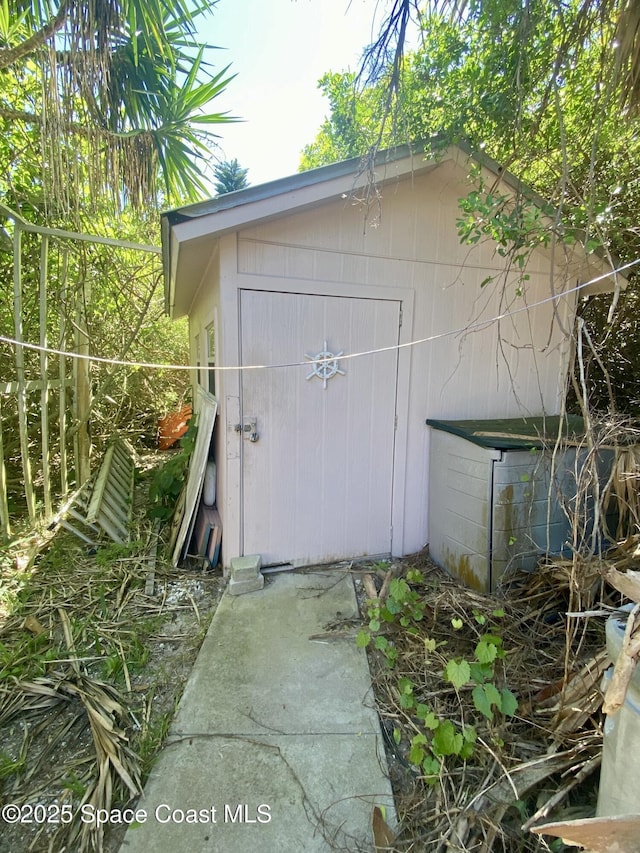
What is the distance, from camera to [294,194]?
2.41 m

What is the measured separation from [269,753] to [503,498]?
188 cm

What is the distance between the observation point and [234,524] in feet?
9.21

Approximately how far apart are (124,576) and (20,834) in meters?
1.65

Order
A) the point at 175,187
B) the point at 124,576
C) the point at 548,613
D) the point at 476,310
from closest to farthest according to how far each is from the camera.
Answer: the point at 548,613 → the point at 124,576 → the point at 476,310 → the point at 175,187

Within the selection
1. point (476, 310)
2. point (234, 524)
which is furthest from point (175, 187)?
point (234, 524)

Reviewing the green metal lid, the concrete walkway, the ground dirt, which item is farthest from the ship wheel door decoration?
the concrete walkway

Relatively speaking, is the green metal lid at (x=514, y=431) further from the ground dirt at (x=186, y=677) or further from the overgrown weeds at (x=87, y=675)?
the overgrown weeds at (x=87, y=675)

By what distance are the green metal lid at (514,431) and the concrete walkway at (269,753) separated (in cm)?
153

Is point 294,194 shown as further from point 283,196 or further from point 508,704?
point 508,704

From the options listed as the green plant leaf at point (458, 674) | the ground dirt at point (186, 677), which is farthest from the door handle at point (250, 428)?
the green plant leaf at point (458, 674)

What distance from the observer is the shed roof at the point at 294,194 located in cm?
225

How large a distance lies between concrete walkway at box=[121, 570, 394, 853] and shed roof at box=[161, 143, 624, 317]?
249cm

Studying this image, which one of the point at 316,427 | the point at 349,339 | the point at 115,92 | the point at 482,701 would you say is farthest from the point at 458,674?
the point at 115,92

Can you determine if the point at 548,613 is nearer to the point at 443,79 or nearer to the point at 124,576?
the point at 124,576
